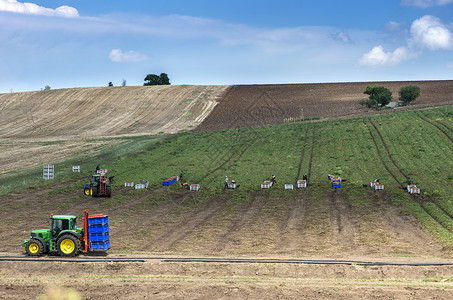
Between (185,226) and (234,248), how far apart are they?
25.0ft

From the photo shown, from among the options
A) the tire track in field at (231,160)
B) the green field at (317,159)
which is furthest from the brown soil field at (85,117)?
the tire track in field at (231,160)

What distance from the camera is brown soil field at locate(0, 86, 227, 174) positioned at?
7656 centimetres

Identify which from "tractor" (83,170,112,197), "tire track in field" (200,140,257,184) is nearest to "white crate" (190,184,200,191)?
"tire track in field" (200,140,257,184)

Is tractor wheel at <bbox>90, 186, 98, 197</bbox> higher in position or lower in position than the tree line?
lower

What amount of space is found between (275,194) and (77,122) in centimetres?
6764

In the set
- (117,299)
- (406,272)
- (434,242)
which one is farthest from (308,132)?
(117,299)

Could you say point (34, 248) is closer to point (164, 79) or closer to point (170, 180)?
point (170, 180)

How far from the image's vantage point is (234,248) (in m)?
29.0

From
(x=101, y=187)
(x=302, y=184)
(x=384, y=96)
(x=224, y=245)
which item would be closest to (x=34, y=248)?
(x=224, y=245)

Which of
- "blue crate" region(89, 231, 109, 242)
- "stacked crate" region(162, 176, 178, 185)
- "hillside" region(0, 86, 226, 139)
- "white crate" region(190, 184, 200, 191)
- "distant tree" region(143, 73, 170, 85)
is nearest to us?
"blue crate" region(89, 231, 109, 242)

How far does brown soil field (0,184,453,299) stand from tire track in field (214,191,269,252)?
7 centimetres

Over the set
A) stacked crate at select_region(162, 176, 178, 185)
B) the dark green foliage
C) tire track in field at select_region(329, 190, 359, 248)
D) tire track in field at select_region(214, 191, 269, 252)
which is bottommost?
tire track in field at select_region(214, 191, 269, 252)

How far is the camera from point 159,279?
21.9 metres

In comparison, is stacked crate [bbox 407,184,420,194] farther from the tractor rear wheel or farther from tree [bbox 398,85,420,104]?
tree [bbox 398,85,420,104]
